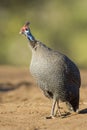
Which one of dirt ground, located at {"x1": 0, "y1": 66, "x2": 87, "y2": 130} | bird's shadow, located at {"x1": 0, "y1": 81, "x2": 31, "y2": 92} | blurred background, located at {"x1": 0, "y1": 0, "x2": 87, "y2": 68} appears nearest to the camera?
dirt ground, located at {"x1": 0, "y1": 66, "x2": 87, "y2": 130}

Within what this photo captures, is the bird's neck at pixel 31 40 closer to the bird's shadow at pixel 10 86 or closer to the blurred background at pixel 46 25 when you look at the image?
the bird's shadow at pixel 10 86

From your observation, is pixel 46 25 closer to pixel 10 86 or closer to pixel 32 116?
pixel 10 86

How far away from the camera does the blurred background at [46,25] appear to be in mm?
34062

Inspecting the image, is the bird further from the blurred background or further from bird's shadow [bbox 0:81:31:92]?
the blurred background

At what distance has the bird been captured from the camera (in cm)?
1083

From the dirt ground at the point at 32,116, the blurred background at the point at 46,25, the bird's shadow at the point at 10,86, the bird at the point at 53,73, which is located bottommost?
the dirt ground at the point at 32,116

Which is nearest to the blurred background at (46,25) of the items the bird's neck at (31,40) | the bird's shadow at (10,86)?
the bird's shadow at (10,86)

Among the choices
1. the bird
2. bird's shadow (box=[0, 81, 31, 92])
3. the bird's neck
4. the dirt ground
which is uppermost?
the bird's neck

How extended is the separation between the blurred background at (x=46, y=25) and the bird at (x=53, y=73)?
22.0 metres

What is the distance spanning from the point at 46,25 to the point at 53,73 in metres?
24.7

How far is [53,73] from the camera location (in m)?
10.9

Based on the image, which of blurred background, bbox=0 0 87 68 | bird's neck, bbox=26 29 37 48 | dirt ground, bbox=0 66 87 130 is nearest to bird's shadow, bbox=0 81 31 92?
dirt ground, bbox=0 66 87 130

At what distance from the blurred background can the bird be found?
22.0 metres

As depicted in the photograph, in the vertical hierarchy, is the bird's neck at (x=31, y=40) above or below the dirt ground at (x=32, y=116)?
above
